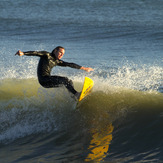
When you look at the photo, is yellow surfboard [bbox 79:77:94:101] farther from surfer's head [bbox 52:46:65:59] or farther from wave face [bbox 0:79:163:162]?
surfer's head [bbox 52:46:65:59]

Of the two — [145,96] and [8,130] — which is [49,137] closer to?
[8,130]

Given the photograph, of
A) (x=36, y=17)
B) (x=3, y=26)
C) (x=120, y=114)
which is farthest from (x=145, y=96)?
(x=36, y=17)

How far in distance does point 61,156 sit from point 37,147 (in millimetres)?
811

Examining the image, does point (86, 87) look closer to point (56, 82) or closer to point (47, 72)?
point (56, 82)

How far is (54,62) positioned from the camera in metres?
7.97

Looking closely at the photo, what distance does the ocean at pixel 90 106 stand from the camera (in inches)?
251

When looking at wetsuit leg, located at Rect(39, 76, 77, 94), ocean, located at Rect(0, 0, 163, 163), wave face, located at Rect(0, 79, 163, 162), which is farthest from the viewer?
wetsuit leg, located at Rect(39, 76, 77, 94)

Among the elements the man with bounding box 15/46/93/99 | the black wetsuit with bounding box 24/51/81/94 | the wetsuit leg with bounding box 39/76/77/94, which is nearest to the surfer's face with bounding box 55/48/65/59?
the man with bounding box 15/46/93/99

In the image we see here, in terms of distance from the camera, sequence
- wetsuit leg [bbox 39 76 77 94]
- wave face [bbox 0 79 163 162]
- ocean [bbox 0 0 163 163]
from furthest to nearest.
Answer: wetsuit leg [bbox 39 76 77 94], ocean [bbox 0 0 163 163], wave face [bbox 0 79 163 162]

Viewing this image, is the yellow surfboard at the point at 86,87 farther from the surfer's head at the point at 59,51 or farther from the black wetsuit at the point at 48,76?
Result: the surfer's head at the point at 59,51

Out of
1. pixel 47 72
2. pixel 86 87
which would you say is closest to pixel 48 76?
pixel 47 72

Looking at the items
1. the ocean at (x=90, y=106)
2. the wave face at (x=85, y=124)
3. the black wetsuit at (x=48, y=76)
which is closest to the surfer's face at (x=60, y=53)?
the black wetsuit at (x=48, y=76)

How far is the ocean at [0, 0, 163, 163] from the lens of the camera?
6371 mm

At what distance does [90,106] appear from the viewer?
8531 millimetres
